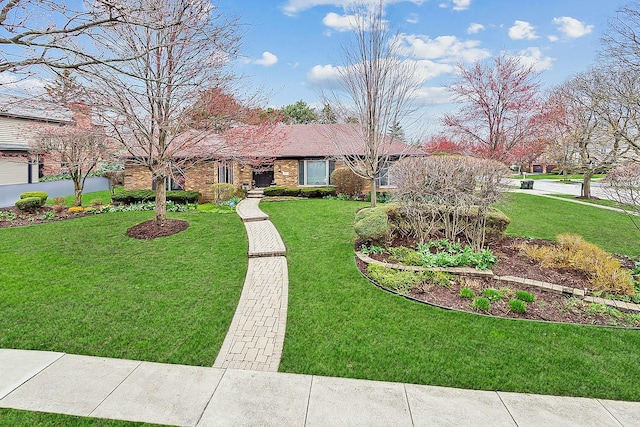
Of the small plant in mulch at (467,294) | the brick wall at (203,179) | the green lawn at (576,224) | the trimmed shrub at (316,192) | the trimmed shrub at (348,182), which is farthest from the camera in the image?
the trimmed shrub at (316,192)

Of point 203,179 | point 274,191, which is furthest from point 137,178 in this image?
point 274,191

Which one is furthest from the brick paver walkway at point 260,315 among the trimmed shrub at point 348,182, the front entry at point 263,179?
the front entry at point 263,179

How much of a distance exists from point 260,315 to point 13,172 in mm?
19227

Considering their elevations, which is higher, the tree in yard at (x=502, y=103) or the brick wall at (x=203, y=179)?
the tree in yard at (x=502, y=103)

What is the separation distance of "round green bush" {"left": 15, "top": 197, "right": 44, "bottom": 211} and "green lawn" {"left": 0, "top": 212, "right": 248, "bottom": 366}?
155 inches

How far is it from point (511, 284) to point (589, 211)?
1303 centimetres

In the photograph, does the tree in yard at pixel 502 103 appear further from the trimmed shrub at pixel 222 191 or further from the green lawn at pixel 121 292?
the green lawn at pixel 121 292

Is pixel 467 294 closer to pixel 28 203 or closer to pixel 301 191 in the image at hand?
pixel 301 191

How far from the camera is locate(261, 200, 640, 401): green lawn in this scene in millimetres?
3832

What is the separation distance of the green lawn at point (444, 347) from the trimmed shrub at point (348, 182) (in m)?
12.5

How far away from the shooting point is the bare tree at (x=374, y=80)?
10.5 metres

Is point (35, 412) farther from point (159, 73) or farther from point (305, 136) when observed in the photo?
point (305, 136)

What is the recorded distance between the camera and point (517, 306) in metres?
5.30

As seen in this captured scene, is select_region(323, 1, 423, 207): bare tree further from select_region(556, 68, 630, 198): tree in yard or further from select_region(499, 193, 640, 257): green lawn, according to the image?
select_region(556, 68, 630, 198): tree in yard
